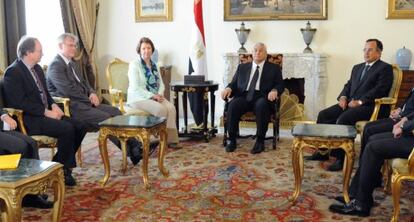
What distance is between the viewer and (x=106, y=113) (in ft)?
14.0

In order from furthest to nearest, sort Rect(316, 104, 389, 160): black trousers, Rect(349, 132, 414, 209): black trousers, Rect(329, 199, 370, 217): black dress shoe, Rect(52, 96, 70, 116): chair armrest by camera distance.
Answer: Rect(316, 104, 389, 160): black trousers
Rect(52, 96, 70, 116): chair armrest
Rect(329, 199, 370, 217): black dress shoe
Rect(349, 132, 414, 209): black trousers

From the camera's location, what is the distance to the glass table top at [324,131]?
3.20m

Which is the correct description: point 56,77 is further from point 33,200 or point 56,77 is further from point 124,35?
point 124,35

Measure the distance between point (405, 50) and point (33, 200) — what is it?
4.83 meters

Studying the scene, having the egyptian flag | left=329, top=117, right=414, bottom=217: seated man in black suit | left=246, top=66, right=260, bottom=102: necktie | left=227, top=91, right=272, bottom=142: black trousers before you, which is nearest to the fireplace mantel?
the egyptian flag

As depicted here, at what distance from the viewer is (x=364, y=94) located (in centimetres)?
443

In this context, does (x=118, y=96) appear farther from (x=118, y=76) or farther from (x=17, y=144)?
(x=17, y=144)

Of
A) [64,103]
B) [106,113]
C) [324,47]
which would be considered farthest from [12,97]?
[324,47]

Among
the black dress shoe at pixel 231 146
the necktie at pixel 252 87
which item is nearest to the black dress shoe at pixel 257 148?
the black dress shoe at pixel 231 146

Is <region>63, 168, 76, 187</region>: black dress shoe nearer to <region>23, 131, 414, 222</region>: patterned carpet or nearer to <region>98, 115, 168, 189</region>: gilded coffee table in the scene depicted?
<region>23, 131, 414, 222</region>: patterned carpet

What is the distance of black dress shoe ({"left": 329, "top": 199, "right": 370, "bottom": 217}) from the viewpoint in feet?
9.96

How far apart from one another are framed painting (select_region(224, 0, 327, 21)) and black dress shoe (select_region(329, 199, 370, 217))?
3.69 m

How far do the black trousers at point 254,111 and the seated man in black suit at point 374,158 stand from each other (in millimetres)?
1819

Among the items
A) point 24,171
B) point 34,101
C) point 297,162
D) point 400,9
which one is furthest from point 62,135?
point 400,9
